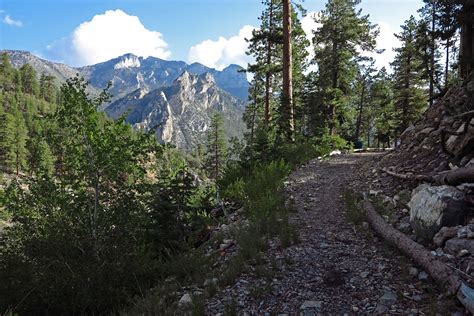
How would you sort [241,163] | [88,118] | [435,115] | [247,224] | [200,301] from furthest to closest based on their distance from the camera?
[241,163] < [435,115] < [247,224] < [88,118] < [200,301]

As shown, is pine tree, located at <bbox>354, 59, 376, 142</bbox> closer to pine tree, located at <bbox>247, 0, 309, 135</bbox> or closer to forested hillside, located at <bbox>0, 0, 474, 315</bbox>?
pine tree, located at <bbox>247, 0, 309, 135</bbox>

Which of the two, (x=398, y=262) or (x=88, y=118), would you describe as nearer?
(x=398, y=262)

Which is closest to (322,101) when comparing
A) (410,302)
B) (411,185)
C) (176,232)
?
(411,185)

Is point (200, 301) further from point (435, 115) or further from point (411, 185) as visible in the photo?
point (435, 115)

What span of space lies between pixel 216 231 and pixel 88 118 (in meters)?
3.53

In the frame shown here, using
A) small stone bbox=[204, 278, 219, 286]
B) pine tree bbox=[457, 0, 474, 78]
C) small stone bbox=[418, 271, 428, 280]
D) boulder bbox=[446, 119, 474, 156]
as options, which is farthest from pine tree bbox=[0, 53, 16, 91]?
small stone bbox=[418, 271, 428, 280]

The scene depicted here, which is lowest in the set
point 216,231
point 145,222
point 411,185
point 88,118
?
point 216,231

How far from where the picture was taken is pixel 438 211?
5008mm

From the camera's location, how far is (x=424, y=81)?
34844 millimetres

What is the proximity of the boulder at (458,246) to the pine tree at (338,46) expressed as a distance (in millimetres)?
22443

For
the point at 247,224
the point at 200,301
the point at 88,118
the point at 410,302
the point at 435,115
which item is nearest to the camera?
the point at 410,302

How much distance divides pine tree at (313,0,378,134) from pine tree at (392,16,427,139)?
7.51 meters

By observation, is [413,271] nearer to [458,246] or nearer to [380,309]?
[458,246]

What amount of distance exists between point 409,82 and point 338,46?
34.9 ft
